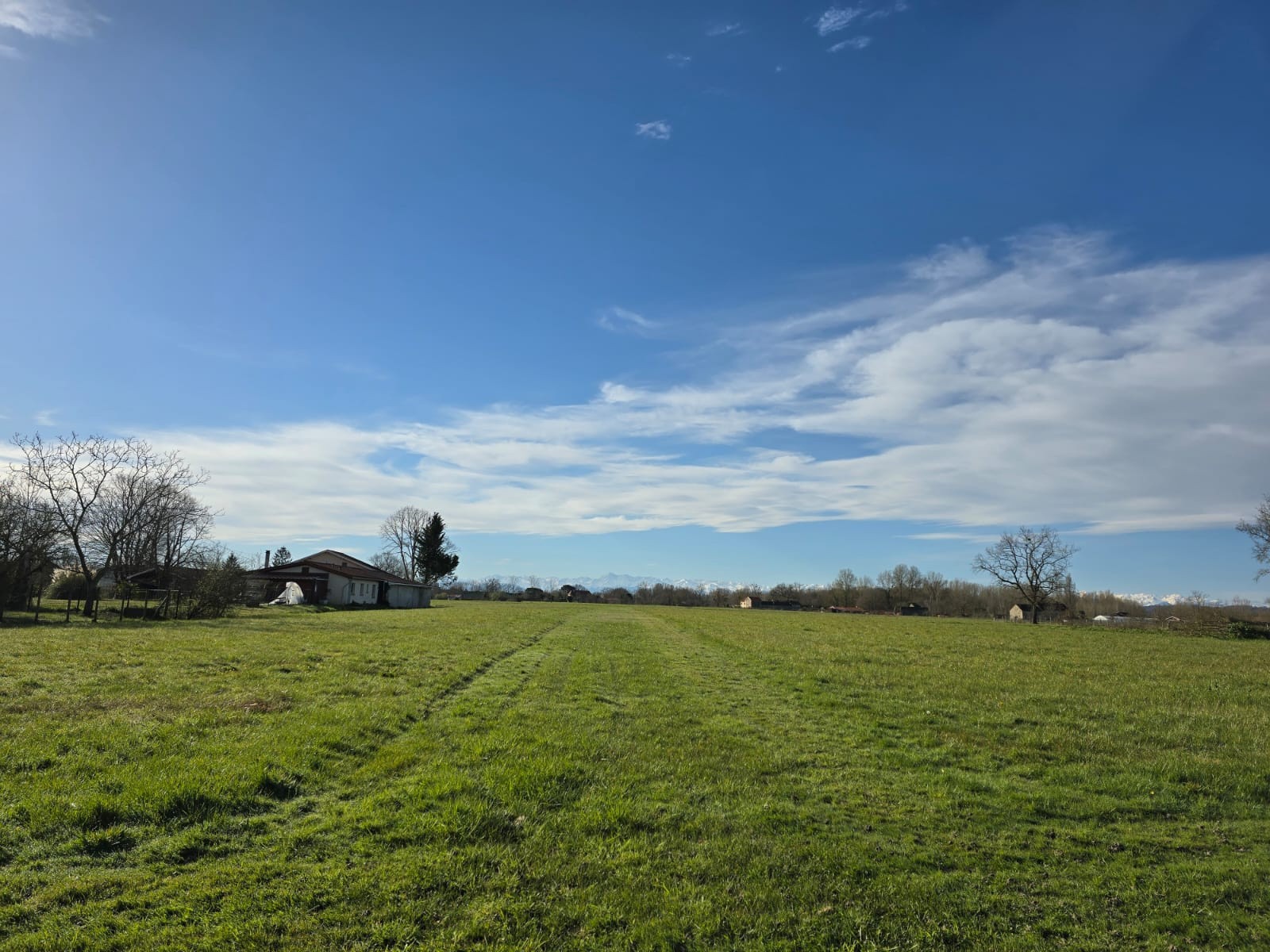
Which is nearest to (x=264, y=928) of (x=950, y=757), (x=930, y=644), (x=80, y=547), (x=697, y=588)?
(x=950, y=757)

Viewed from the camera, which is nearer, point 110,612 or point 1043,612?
point 110,612

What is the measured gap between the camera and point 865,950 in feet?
14.9

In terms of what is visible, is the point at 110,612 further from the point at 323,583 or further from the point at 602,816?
the point at 602,816

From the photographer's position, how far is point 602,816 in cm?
672

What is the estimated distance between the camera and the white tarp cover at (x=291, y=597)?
182 ft

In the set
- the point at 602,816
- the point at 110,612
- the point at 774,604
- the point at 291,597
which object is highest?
the point at 291,597

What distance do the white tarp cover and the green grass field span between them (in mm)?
43992

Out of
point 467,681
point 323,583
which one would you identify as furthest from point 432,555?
point 467,681

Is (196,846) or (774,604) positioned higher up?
(196,846)

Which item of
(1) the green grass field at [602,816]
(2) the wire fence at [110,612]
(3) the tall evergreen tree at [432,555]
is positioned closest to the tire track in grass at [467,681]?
(1) the green grass field at [602,816]

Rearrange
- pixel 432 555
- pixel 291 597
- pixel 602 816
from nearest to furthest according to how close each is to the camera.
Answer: pixel 602 816, pixel 291 597, pixel 432 555

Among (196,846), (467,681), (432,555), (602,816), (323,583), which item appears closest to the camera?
(196,846)

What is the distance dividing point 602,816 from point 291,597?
57.5 metres

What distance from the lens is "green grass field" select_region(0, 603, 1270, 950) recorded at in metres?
4.77
